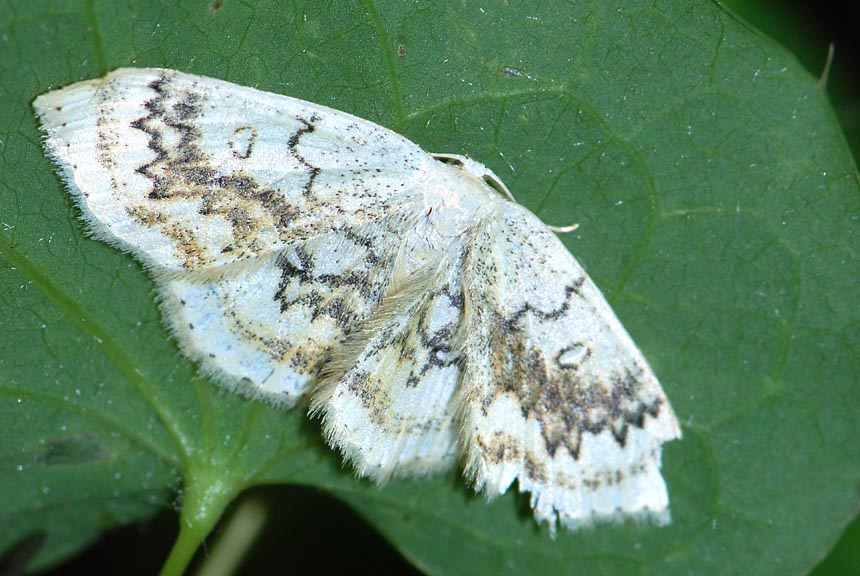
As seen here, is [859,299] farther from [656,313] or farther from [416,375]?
[416,375]

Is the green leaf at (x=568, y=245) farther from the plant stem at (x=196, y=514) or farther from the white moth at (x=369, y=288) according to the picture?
the white moth at (x=369, y=288)

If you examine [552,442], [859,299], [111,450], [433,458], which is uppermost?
[859,299]

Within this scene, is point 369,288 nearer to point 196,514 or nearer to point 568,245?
point 568,245

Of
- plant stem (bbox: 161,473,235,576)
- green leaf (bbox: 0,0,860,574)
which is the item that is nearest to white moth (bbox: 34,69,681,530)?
green leaf (bbox: 0,0,860,574)

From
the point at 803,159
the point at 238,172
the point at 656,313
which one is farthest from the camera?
the point at 656,313

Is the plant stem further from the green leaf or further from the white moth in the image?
the white moth

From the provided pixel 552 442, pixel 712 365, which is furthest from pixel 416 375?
pixel 712 365

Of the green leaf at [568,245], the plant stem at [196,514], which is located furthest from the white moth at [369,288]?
the plant stem at [196,514]

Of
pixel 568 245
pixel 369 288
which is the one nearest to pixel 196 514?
pixel 369 288
